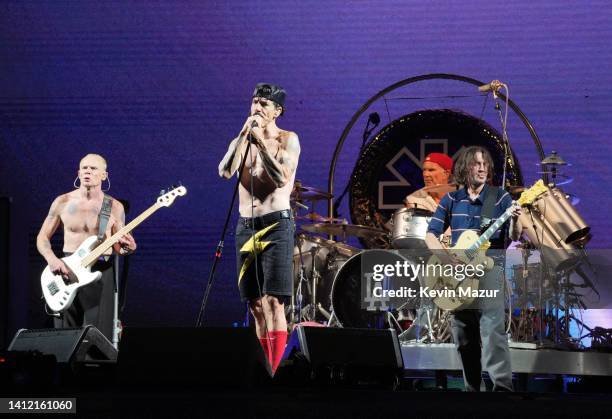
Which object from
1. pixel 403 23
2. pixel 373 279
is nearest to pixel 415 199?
pixel 373 279

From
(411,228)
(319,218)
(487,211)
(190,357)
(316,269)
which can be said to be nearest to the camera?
(190,357)

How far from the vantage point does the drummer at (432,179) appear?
25.3ft

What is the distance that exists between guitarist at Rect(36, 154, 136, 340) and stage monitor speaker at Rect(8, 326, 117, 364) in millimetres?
1248

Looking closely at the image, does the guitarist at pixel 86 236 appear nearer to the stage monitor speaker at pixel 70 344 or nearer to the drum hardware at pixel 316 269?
the stage monitor speaker at pixel 70 344

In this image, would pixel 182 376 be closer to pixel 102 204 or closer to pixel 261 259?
pixel 261 259

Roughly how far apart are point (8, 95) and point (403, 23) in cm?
348

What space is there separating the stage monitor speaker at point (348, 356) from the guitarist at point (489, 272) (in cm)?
75

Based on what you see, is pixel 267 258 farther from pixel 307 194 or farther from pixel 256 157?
pixel 307 194

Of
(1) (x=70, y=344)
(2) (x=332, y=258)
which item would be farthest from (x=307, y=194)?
(1) (x=70, y=344)

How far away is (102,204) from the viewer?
274 inches

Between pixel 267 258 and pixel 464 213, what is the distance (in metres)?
1.12

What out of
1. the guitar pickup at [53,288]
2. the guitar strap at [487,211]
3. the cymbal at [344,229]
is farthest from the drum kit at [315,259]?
the guitar strap at [487,211]

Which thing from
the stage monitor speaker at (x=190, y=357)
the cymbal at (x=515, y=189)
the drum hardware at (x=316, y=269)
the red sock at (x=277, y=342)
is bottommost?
the stage monitor speaker at (x=190, y=357)

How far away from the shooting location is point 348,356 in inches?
185
